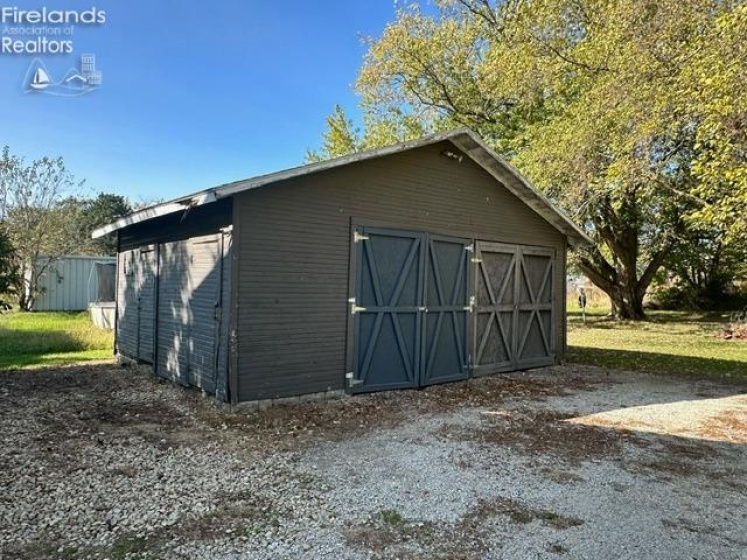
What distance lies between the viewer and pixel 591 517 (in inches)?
120

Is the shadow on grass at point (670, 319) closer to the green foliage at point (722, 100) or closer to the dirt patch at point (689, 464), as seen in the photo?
the green foliage at point (722, 100)

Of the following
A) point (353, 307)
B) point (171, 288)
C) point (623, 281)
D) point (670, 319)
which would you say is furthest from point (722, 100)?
point (670, 319)

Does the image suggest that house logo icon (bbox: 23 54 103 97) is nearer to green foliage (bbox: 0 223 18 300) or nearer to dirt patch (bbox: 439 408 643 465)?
green foliage (bbox: 0 223 18 300)

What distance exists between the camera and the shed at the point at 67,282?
17.0 m

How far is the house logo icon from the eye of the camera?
309 inches

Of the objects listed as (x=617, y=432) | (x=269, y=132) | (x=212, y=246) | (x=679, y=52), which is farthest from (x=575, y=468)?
(x=269, y=132)

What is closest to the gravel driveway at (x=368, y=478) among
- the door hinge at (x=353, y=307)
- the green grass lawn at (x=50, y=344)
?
the door hinge at (x=353, y=307)

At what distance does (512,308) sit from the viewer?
805 centimetres

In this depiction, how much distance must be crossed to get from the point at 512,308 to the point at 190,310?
498 centimetres

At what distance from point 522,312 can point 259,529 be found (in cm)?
638

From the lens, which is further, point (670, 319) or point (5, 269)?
point (670, 319)

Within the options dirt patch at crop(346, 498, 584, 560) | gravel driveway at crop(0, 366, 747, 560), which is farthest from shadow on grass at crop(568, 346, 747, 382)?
dirt patch at crop(346, 498, 584, 560)

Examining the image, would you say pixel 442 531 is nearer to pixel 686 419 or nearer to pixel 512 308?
pixel 686 419

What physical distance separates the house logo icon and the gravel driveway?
509 centimetres
